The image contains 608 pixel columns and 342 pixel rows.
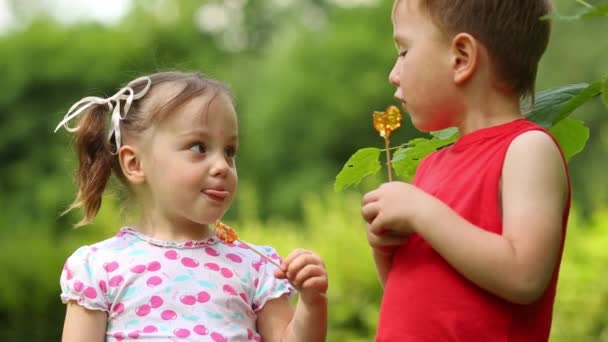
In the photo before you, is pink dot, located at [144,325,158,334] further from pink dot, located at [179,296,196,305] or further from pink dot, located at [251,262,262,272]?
pink dot, located at [251,262,262,272]

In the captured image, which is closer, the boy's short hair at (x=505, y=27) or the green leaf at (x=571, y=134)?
the boy's short hair at (x=505, y=27)

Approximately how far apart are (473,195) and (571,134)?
59 centimetres

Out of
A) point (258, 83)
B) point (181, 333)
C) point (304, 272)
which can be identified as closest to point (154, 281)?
point (181, 333)

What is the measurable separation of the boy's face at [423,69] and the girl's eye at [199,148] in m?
0.55

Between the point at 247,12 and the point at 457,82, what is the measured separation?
26.4 meters

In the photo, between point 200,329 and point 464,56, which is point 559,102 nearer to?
point 464,56

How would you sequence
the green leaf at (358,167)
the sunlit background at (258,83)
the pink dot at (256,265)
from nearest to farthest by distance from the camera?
the green leaf at (358,167), the pink dot at (256,265), the sunlit background at (258,83)

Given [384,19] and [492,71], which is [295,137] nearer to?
[384,19]

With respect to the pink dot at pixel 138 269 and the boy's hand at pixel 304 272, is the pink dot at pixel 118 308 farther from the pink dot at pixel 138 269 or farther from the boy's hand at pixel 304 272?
the boy's hand at pixel 304 272

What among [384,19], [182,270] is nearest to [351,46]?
[384,19]

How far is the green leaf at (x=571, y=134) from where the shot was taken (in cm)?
248

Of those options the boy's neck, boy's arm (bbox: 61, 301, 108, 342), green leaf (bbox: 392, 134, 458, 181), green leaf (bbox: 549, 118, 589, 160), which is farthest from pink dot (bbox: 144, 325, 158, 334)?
green leaf (bbox: 549, 118, 589, 160)

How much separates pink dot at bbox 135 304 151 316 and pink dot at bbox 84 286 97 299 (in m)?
0.10

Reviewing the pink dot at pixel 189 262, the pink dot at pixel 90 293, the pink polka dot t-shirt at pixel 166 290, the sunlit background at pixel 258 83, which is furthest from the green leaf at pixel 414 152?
the sunlit background at pixel 258 83
